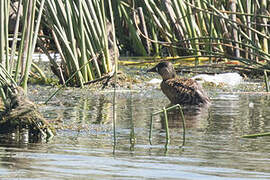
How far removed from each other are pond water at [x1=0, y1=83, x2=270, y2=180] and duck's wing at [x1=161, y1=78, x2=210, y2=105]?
25 cm

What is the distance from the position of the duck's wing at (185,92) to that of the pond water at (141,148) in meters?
0.25

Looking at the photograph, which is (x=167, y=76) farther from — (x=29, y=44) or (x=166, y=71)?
(x=29, y=44)

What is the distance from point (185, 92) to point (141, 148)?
10.9 ft

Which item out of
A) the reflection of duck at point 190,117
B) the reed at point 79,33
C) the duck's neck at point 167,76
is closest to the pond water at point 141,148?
the reflection of duck at point 190,117

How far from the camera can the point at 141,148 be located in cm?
483

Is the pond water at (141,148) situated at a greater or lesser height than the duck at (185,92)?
lesser

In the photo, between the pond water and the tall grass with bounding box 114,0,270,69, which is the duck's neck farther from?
the pond water

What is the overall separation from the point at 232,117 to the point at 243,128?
0.83 meters

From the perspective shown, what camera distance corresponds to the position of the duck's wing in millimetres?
7848

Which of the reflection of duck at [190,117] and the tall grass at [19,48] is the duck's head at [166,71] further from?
the tall grass at [19,48]

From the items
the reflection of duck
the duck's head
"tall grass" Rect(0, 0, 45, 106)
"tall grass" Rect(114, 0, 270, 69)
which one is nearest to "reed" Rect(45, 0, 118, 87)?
the duck's head

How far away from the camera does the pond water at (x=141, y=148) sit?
155 inches

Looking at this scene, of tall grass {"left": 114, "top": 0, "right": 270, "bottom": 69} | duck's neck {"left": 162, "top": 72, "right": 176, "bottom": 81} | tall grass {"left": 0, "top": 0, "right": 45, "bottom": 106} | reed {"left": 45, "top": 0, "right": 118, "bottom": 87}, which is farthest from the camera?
tall grass {"left": 114, "top": 0, "right": 270, "bottom": 69}

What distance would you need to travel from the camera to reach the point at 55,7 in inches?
321
